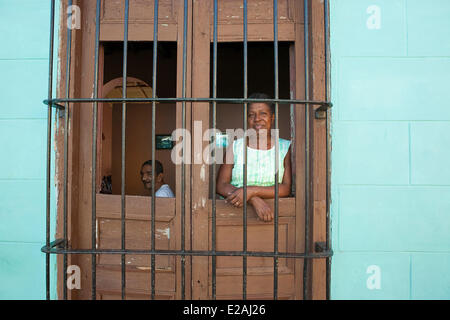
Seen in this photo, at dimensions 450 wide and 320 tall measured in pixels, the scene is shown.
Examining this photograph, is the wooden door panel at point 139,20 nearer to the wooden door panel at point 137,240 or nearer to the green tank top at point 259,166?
the green tank top at point 259,166

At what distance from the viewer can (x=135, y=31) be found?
5.44 ft

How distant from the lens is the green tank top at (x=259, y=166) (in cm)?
169

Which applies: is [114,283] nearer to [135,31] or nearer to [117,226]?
[117,226]

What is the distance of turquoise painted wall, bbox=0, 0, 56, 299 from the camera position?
62.9 inches

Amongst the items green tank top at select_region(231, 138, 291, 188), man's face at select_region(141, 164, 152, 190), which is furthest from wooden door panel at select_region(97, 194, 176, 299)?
man's face at select_region(141, 164, 152, 190)

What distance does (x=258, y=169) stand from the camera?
171cm

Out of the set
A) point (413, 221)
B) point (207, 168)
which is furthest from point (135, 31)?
point (413, 221)

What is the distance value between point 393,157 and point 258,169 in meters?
0.71

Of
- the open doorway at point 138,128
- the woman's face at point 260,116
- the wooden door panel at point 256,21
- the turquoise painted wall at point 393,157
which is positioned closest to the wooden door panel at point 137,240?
the woman's face at point 260,116

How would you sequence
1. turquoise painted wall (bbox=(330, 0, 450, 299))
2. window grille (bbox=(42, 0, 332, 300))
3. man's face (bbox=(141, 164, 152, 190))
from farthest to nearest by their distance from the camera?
man's face (bbox=(141, 164, 152, 190)) → turquoise painted wall (bbox=(330, 0, 450, 299)) → window grille (bbox=(42, 0, 332, 300))

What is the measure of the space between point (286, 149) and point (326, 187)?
1.18 feet

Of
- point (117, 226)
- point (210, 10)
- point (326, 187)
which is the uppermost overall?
point (210, 10)

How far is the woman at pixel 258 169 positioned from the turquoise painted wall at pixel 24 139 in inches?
40.2

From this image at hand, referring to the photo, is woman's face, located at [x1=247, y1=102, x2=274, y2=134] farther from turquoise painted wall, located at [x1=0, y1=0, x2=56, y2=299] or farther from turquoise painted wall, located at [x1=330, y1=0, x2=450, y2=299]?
turquoise painted wall, located at [x1=0, y1=0, x2=56, y2=299]
